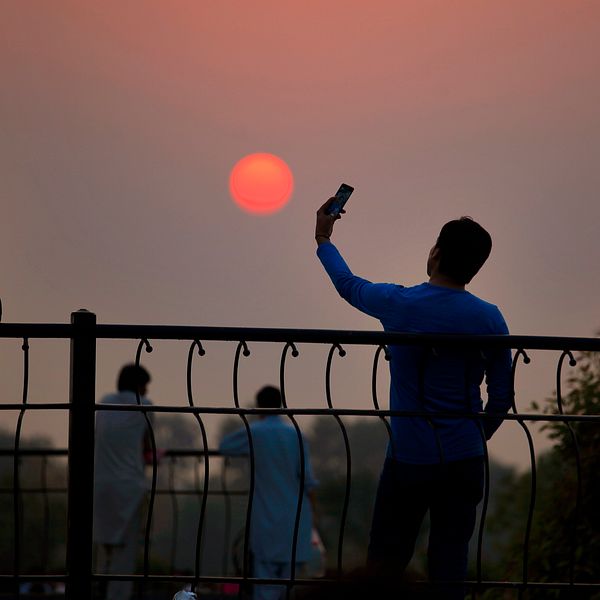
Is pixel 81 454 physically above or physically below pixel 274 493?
above

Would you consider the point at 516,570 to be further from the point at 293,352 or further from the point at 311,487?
the point at 293,352

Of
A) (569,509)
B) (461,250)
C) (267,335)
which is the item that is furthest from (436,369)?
(569,509)

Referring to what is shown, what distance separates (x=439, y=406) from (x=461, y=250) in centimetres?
56

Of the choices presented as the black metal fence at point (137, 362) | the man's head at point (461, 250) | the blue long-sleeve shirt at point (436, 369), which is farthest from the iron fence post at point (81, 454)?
the man's head at point (461, 250)

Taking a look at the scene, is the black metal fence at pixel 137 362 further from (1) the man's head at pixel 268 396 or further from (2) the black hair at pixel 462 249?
(1) the man's head at pixel 268 396

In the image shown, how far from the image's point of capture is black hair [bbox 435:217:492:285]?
5.09 m

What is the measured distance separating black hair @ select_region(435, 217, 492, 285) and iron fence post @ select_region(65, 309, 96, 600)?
1.26 meters

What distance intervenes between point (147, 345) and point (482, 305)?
120 centimetres

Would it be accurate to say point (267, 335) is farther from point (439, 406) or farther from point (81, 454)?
point (81, 454)

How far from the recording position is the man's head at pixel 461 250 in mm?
5094

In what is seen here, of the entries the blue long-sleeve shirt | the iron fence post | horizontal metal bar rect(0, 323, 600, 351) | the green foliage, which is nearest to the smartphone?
the blue long-sleeve shirt

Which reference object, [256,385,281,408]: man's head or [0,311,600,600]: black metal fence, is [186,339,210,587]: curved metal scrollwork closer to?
[0,311,600,600]: black metal fence

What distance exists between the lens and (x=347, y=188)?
5.52 metres

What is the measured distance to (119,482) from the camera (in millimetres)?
9977
